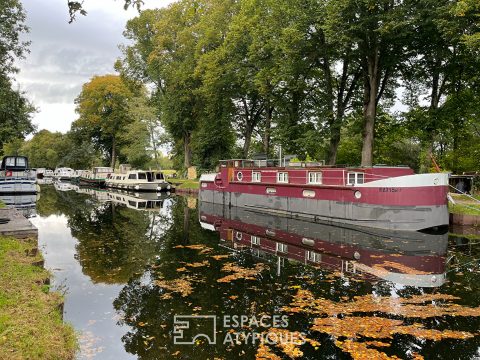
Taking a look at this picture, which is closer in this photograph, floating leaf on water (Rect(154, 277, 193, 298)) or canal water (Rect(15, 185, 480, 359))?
canal water (Rect(15, 185, 480, 359))

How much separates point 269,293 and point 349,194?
14379mm

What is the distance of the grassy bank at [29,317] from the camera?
6.15 meters

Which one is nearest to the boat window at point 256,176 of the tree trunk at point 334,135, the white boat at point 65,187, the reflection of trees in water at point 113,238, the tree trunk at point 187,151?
the tree trunk at point 334,135

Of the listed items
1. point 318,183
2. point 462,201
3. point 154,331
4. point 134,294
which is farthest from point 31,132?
point 462,201

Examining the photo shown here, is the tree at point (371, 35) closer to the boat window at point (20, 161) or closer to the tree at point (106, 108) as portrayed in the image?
the boat window at point (20, 161)

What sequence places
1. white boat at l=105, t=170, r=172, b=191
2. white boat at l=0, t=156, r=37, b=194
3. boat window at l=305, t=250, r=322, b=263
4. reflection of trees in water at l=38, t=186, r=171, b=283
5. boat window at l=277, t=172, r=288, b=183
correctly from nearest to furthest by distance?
reflection of trees in water at l=38, t=186, r=171, b=283 < boat window at l=305, t=250, r=322, b=263 < boat window at l=277, t=172, r=288, b=183 < white boat at l=0, t=156, r=37, b=194 < white boat at l=105, t=170, r=172, b=191

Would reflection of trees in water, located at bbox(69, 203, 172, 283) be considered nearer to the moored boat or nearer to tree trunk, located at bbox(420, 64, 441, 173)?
the moored boat

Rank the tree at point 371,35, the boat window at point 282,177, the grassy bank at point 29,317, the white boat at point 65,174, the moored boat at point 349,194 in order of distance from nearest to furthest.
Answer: the grassy bank at point 29,317
the moored boat at point 349,194
the tree at point 371,35
the boat window at point 282,177
the white boat at point 65,174

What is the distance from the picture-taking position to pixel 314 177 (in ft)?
87.0

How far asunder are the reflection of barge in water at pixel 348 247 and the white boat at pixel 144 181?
83.0 ft

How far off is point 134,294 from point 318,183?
17.6 m

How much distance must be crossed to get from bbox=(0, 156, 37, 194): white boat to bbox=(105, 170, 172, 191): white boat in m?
12.0

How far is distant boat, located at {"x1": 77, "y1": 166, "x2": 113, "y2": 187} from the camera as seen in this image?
65.2 m

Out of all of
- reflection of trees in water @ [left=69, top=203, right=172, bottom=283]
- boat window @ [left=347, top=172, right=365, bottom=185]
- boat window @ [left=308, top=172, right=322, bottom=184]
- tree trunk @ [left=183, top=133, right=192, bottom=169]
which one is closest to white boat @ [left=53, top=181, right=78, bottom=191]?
tree trunk @ [left=183, top=133, right=192, bottom=169]
